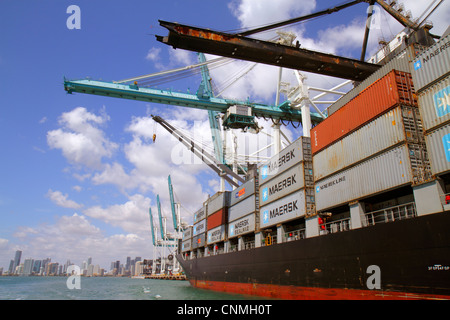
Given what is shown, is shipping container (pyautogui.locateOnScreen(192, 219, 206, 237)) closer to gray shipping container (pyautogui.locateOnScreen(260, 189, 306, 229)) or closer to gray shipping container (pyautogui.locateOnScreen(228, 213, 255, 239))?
gray shipping container (pyautogui.locateOnScreen(228, 213, 255, 239))

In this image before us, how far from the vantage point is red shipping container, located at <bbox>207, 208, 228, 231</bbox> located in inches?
1251

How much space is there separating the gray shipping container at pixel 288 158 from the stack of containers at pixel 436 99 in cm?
789

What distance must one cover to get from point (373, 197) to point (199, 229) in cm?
2932

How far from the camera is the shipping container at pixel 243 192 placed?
88.0ft

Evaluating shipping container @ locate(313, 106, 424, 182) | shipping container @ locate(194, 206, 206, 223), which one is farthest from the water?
shipping container @ locate(313, 106, 424, 182)

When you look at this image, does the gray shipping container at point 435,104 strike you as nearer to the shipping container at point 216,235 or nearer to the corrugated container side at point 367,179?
the corrugated container side at point 367,179

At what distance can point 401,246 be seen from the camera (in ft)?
39.3

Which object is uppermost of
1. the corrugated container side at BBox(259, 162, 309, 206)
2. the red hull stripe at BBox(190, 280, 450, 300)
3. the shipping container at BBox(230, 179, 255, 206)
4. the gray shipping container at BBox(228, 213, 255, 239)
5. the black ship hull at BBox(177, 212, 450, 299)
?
the shipping container at BBox(230, 179, 255, 206)

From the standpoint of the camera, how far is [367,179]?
14289mm

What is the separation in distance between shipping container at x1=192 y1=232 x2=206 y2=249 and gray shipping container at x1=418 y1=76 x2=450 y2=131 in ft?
98.0

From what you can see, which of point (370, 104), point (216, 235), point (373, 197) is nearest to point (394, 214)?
point (373, 197)
